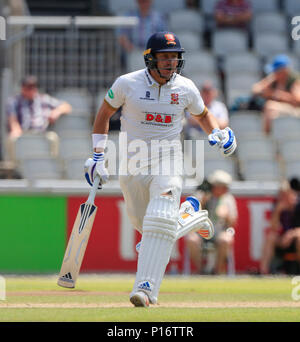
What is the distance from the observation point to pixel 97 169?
660cm

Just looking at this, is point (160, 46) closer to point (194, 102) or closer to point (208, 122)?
point (194, 102)

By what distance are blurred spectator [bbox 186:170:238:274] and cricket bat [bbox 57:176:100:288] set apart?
455 centimetres

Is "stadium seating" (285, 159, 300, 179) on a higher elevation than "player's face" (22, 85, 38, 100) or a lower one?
lower

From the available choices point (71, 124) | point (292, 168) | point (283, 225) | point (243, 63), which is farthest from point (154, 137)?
point (243, 63)

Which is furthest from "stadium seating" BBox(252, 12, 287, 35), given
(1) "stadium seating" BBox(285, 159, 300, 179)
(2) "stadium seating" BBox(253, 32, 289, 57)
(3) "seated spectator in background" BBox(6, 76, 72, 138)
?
(3) "seated spectator in background" BBox(6, 76, 72, 138)

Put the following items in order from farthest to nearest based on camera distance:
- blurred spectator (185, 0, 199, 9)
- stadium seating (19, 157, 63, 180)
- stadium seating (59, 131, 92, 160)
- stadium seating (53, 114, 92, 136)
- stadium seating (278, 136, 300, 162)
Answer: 1. blurred spectator (185, 0, 199, 9)
2. stadium seating (53, 114, 92, 136)
3. stadium seating (59, 131, 92, 160)
4. stadium seating (278, 136, 300, 162)
5. stadium seating (19, 157, 63, 180)

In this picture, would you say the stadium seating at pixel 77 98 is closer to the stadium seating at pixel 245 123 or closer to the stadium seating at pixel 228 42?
the stadium seating at pixel 245 123

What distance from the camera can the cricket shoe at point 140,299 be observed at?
6.00m

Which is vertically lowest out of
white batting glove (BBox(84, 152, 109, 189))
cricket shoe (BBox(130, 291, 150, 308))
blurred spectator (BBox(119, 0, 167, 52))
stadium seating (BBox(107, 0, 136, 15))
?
cricket shoe (BBox(130, 291, 150, 308))

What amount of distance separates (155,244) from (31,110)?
21.7 ft

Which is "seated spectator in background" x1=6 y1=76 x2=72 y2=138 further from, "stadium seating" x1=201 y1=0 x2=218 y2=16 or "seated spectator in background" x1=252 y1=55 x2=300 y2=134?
"stadium seating" x1=201 y1=0 x2=218 y2=16

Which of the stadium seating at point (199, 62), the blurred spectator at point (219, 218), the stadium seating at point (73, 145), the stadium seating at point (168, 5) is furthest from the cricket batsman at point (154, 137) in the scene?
the stadium seating at point (168, 5)

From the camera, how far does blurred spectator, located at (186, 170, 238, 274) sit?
36.0 feet
